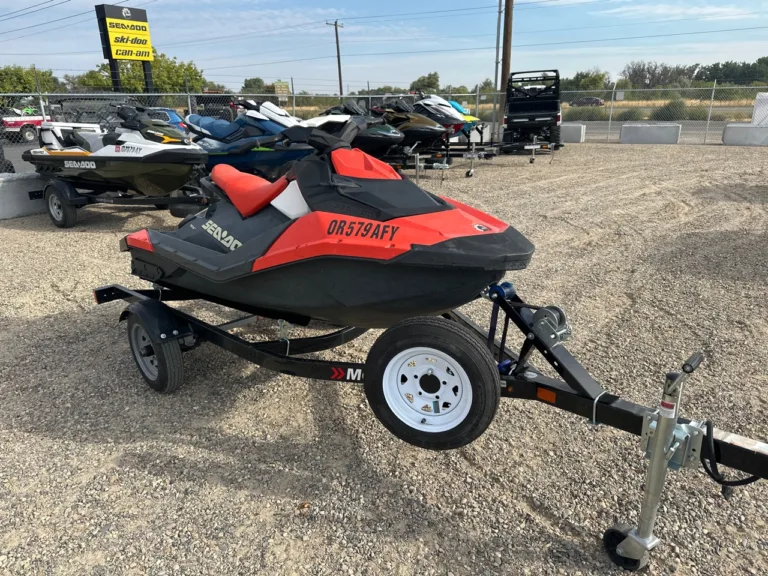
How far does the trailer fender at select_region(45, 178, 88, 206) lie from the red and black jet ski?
536 centimetres

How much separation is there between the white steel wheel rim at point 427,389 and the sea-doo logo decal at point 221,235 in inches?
45.1

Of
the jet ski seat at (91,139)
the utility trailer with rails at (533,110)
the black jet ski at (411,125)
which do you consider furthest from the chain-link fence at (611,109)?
the jet ski seat at (91,139)

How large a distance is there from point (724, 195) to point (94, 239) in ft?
30.4

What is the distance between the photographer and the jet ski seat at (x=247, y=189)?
2947 mm

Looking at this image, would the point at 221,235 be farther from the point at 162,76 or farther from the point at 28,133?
the point at 162,76

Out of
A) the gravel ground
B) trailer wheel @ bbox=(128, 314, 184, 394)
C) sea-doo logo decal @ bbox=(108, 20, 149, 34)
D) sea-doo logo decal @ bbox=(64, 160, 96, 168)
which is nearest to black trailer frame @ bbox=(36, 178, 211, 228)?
sea-doo logo decal @ bbox=(64, 160, 96, 168)

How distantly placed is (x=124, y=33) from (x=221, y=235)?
1257 inches

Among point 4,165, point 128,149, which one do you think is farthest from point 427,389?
point 4,165

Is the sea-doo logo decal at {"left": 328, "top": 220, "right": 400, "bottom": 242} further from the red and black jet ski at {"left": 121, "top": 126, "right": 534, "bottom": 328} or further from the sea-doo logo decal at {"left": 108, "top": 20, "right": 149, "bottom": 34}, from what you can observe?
the sea-doo logo decal at {"left": 108, "top": 20, "right": 149, "bottom": 34}

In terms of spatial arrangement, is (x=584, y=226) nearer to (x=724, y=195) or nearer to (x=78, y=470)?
(x=724, y=195)

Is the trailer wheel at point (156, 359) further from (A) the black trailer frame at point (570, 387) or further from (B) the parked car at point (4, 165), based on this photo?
(B) the parked car at point (4, 165)

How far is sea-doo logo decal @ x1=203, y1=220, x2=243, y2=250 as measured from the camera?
9.83ft

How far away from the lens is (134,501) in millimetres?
2482

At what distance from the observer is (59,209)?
7871 mm
